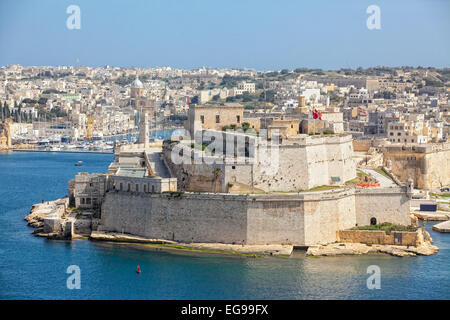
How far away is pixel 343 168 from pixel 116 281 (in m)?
11.1

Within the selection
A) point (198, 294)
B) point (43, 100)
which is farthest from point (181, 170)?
point (43, 100)

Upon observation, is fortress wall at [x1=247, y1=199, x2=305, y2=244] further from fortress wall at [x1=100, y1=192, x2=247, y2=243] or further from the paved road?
the paved road

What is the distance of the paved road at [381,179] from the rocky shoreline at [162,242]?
296 centimetres

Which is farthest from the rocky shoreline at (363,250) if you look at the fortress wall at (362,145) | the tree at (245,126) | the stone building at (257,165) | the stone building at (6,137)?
the stone building at (6,137)

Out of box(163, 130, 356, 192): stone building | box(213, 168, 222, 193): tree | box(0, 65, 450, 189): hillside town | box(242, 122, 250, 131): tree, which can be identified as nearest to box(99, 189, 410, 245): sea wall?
box(213, 168, 222, 193): tree

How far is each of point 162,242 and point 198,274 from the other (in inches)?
142

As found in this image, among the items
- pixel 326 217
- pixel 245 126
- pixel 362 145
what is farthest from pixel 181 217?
pixel 362 145

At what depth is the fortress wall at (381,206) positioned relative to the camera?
30.0 m

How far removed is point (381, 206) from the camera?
3012cm

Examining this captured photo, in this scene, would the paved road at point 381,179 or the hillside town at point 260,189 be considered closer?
the hillside town at point 260,189

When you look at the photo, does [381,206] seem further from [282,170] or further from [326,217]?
[282,170]

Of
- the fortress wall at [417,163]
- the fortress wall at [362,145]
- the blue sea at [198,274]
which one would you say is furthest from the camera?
the fortress wall at [362,145]

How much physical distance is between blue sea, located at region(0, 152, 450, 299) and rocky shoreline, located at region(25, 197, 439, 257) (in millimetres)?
373

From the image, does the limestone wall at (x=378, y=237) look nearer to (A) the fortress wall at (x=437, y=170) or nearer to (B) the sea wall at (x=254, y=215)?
(B) the sea wall at (x=254, y=215)
